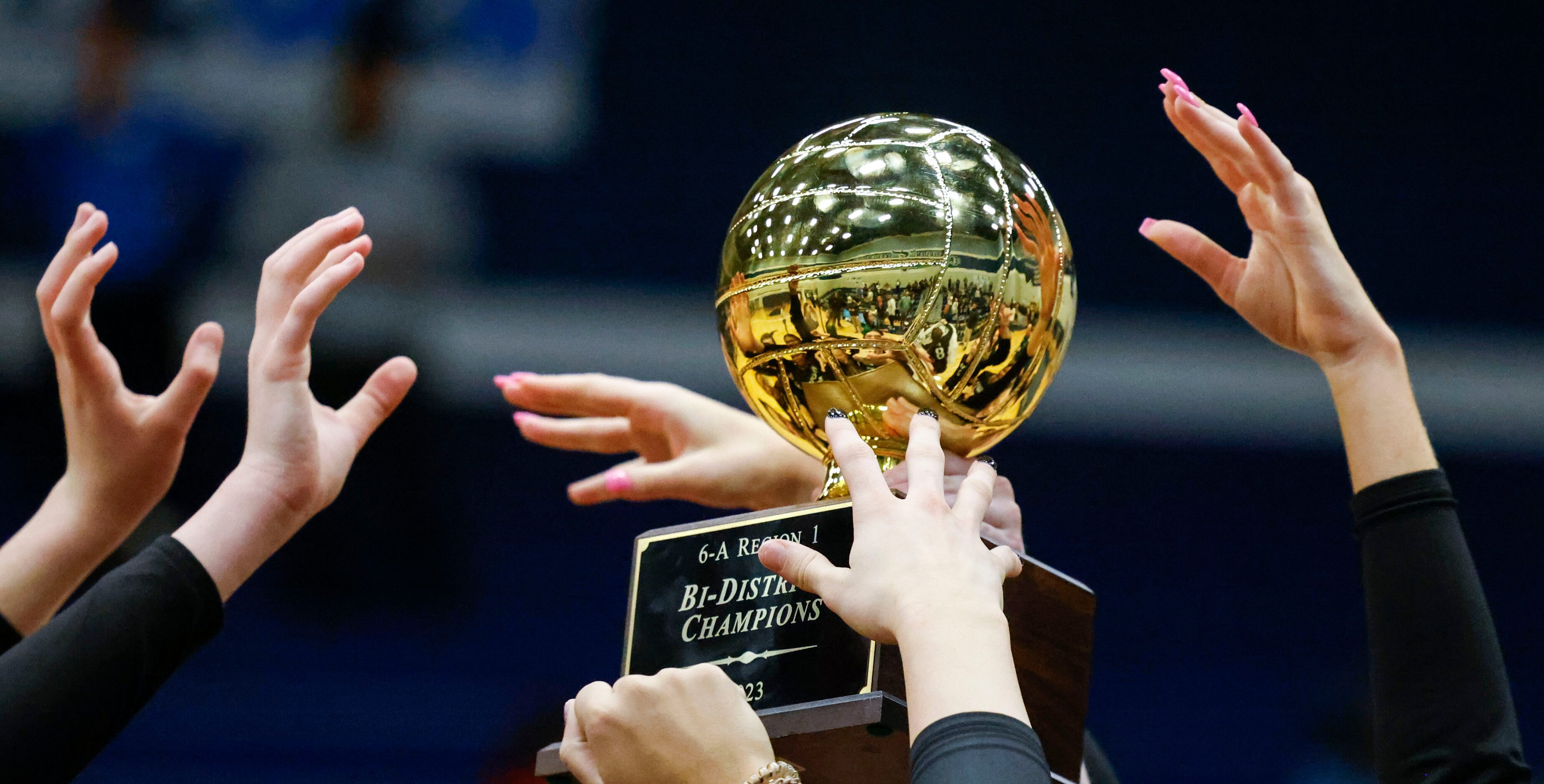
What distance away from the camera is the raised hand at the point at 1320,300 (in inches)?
36.0

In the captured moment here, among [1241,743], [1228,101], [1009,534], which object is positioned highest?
[1228,101]

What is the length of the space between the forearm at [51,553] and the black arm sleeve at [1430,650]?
1018 mm

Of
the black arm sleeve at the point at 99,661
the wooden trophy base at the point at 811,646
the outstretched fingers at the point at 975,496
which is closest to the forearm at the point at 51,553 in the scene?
the black arm sleeve at the point at 99,661

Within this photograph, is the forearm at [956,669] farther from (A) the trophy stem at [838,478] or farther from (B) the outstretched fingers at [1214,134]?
(B) the outstretched fingers at [1214,134]

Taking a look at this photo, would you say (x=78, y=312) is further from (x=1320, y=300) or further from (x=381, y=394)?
(x=1320, y=300)

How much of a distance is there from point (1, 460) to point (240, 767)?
695mm

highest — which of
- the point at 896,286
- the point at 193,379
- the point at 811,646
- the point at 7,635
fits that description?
the point at 896,286

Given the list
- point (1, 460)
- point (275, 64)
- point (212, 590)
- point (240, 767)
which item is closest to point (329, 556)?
point (240, 767)

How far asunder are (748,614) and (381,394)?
0.47 m

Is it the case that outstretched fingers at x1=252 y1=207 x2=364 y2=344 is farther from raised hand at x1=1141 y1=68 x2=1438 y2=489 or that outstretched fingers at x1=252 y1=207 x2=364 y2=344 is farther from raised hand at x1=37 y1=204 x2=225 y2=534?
raised hand at x1=1141 y1=68 x2=1438 y2=489

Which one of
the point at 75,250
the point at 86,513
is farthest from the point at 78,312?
the point at 86,513

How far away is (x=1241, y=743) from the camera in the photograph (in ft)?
7.54

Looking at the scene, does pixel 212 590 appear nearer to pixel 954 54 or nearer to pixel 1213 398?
pixel 954 54

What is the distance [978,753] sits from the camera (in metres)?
0.57
